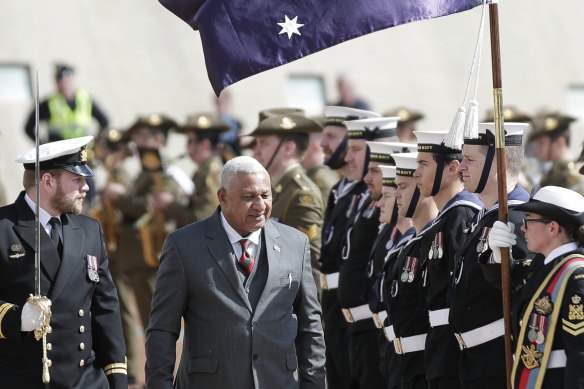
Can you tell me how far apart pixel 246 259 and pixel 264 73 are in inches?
500

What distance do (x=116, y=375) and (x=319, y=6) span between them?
2341 millimetres

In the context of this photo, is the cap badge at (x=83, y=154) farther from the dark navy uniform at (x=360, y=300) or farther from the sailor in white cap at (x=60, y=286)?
the dark navy uniform at (x=360, y=300)

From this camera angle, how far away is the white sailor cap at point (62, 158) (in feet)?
22.7

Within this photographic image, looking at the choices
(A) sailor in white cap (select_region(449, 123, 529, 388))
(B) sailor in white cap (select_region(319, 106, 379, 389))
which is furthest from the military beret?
(A) sailor in white cap (select_region(449, 123, 529, 388))

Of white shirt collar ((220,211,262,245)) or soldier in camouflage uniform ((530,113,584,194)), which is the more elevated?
soldier in camouflage uniform ((530,113,584,194))

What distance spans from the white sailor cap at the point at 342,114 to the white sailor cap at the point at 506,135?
293 cm

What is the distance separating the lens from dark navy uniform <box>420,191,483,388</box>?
7.12m

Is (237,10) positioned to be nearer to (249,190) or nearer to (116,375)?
(249,190)

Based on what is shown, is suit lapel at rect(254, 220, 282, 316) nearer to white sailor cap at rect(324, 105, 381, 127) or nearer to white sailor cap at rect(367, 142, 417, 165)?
white sailor cap at rect(367, 142, 417, 165)

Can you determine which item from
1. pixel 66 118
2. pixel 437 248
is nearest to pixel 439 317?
pixel 437 248

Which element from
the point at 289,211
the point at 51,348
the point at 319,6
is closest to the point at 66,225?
the point at 51,348

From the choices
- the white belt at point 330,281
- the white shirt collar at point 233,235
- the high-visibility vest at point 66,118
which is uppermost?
the high-visibility vest at point 66,118

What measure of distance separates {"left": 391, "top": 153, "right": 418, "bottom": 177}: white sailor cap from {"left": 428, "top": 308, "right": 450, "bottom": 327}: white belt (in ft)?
3.79

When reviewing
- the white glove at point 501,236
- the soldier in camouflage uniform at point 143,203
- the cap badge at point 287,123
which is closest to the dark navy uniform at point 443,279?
the white glove at point 501,236
